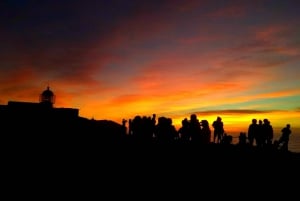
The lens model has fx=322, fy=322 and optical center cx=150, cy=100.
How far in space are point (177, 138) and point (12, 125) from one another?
1296 centimetres

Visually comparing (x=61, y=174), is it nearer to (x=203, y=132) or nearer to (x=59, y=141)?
(x=59, y=141)

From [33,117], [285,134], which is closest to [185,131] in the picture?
[285,134]

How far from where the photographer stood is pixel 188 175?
1716 centimetres

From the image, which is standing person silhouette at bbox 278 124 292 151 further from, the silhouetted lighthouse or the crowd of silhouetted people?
the silhouetted lighthouse

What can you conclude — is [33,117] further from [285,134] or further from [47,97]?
[285,134]

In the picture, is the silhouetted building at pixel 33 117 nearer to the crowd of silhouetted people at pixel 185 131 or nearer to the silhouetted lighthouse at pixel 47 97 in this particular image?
the silhouetted lighthouse at pixel 47 97

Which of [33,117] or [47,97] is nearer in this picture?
[33,117]

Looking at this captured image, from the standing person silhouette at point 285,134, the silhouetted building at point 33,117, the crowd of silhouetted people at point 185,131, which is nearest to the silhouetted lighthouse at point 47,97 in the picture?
the silhouetted building at point 33,117

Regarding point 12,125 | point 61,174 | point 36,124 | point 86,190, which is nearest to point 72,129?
point 36,124

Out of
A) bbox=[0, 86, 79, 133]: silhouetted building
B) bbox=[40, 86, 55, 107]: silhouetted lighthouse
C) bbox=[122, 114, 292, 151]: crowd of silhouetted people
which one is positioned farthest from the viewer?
bbox=[40, 86, 55, 107]: silhouetted lighthouse

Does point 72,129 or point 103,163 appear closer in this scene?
point 103,163

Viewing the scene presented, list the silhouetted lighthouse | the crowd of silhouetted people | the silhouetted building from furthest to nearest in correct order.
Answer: the silhouetted lighthouse, the silhouetted building, the crowd of silhouetted people

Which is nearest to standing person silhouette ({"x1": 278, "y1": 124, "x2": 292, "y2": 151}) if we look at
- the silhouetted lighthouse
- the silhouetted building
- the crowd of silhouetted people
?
the crowd of silhouetted people

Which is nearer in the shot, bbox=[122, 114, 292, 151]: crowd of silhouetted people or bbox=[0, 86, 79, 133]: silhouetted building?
bbox=[122, 114, 292, 151]: crowd of silhouetted people
